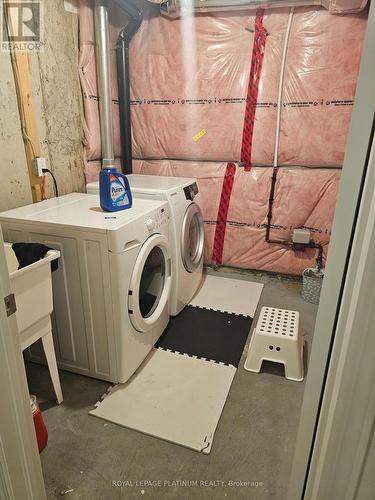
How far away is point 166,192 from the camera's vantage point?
2.07m

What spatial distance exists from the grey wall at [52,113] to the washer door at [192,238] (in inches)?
36.1

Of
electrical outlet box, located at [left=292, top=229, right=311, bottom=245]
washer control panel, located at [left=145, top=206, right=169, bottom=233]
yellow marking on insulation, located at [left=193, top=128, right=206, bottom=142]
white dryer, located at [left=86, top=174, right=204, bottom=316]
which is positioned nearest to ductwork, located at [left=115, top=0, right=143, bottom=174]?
white dryer, located at [left=86, top=174, right=204, bottom=316]

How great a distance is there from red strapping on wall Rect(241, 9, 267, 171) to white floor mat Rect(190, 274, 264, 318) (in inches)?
40.5

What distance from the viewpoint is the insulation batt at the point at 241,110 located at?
242 centimetres

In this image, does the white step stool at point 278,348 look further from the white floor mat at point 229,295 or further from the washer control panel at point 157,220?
the washer control panel at point 157,220

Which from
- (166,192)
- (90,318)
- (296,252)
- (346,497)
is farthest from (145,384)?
(296,252)

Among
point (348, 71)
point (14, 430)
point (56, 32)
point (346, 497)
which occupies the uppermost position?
point (56, 32)

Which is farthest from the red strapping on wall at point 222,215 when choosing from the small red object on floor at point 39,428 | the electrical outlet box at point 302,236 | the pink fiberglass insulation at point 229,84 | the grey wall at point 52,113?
the small red object on floor at point 39,428

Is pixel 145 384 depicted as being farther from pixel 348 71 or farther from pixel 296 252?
pixel 348 71

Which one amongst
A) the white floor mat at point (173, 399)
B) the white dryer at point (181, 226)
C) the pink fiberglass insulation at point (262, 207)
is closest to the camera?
the white floor mat at point (173, 399)

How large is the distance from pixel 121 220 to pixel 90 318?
1.74 ft

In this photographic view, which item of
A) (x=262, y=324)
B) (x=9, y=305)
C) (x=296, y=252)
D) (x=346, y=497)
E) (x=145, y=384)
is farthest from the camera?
(x=296, y=252)

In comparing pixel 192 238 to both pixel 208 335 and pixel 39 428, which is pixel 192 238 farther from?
pixel 39 428

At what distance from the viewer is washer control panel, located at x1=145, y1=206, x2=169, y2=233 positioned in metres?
1.75
